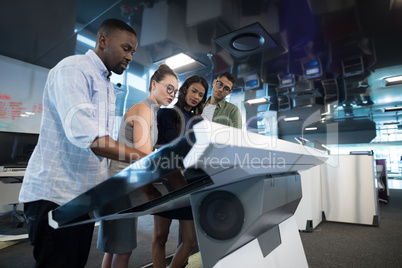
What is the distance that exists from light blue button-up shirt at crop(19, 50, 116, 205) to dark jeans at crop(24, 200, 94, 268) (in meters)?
0.04

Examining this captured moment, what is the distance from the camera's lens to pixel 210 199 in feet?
1.95

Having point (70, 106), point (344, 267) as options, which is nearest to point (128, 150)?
point (70, 106)

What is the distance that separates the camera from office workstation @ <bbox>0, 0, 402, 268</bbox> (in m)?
0.49

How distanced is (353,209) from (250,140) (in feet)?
12.8

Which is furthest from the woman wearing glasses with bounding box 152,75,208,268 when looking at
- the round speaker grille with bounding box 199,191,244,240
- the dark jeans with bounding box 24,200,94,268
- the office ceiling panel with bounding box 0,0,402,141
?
the office ceiling panel with bounding box 0,0,402,141

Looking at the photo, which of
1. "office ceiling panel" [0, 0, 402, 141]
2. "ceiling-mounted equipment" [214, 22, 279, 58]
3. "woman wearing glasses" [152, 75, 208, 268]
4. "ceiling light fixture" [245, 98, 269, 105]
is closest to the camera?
"woman wearing glasses" [152, 75, 208, 268]

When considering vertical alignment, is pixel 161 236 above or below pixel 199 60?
below

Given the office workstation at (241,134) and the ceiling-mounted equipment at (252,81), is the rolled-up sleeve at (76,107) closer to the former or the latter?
the office workstation at (241,134)

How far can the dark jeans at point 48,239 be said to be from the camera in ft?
2.45

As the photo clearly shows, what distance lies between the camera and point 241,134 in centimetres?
38

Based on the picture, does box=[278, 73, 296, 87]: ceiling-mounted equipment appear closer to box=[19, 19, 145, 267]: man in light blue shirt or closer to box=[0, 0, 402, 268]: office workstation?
box=[0, 0, 402, 268]: office workstation

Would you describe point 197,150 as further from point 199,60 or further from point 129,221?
point 199,60

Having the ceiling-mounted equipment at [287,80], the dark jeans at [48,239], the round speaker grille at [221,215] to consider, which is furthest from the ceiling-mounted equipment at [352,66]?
the dark jeans at [48,239]

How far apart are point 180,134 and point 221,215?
0.90m
